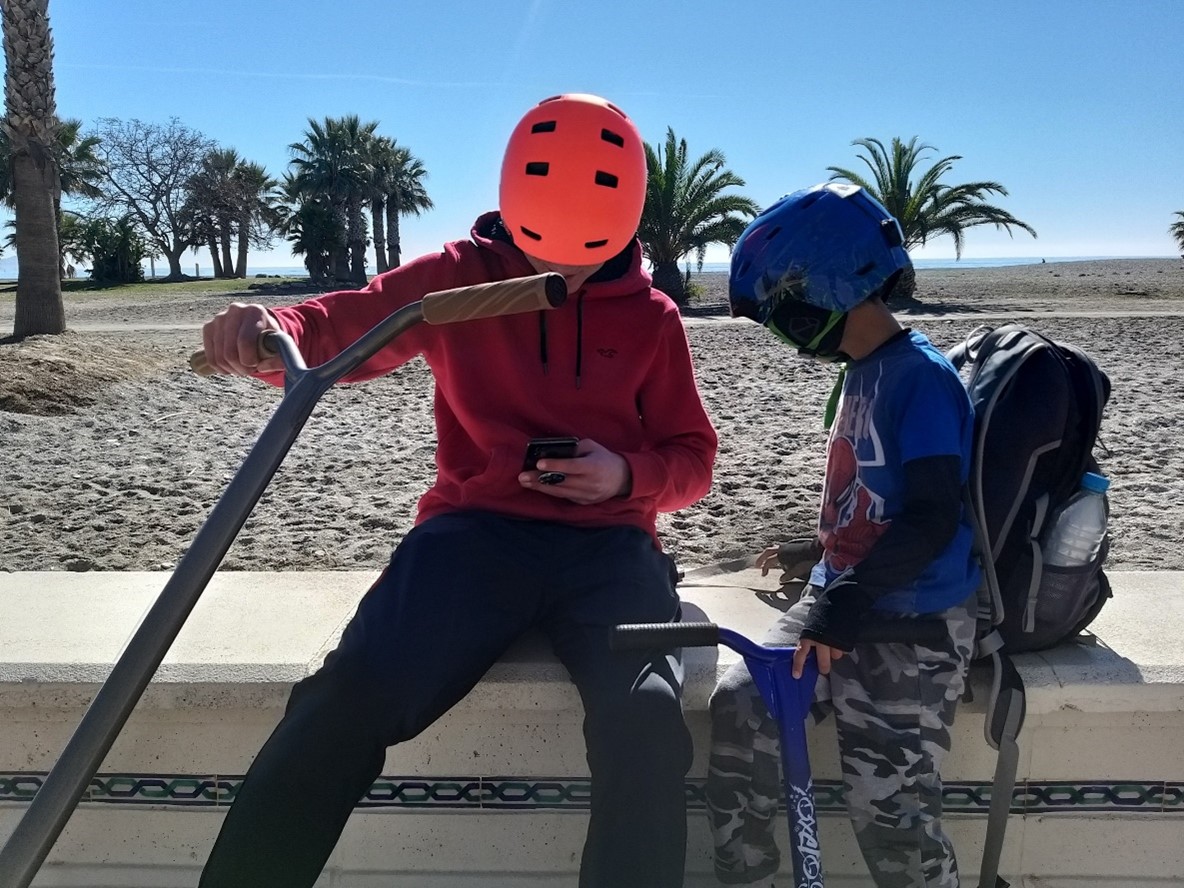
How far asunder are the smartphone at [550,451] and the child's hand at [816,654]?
52cm

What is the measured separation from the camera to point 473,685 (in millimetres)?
1717

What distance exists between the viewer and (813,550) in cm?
225

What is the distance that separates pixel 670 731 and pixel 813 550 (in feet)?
2.76

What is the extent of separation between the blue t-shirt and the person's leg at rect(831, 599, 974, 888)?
10 centimetres

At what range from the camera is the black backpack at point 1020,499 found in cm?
176

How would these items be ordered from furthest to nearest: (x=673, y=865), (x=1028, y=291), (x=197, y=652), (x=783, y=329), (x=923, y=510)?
(x=1028, y=291), (x=197, y=652), (x=783, y=329), (x=923, y=510), (x=673, y=865)

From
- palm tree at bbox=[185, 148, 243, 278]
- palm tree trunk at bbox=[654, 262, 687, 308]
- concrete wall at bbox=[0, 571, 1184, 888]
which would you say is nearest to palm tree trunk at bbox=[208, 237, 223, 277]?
palm tree at bbox=[185, 148, 243, 278]

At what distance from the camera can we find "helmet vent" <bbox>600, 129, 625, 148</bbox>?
5.59 feet

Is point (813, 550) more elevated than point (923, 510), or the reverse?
point (923, 510)

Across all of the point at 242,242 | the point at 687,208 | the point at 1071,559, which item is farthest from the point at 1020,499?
the point at 242,242

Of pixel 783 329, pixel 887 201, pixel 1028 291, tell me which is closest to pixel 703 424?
pixel 783 329

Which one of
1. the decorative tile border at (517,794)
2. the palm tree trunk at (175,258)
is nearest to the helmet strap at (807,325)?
the decorative tile border at (517,794)

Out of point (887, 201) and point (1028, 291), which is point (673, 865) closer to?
point (887, 201)

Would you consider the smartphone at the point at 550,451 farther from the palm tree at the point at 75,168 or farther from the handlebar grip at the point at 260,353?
the palm tree at the point at 75,168
